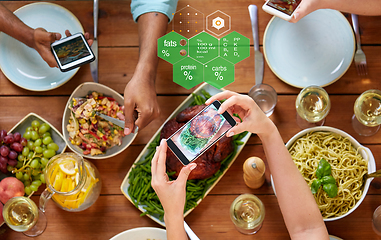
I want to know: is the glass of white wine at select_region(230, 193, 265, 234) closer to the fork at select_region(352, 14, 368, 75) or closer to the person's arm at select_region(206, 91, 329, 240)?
the person's arm at select_region(206, 91, 329, 240)

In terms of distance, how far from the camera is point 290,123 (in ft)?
4.47

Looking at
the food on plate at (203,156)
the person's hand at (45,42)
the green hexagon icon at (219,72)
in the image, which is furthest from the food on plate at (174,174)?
the person's hand at (45,42)

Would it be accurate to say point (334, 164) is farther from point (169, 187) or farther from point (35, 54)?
point (35, 54)

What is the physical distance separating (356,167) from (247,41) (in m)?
0.71

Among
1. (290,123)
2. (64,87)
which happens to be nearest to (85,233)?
Answer: (64,87)

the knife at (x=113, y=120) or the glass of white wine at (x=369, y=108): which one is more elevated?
the glass of white wine at (x=369, y=108)

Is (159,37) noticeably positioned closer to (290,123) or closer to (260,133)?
(260,133)

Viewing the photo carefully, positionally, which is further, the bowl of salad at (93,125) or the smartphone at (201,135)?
the bowl of salad at (93,125)

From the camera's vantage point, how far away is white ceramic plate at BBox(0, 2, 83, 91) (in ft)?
4.51

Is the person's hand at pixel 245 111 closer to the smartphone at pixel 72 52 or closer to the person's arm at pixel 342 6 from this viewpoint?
the person's arm at pixel 342 6

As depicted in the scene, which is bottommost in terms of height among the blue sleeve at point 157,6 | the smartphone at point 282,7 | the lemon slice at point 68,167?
the lemon slice at point 68,167

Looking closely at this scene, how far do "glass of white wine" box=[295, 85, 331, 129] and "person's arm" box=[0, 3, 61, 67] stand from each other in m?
1.07

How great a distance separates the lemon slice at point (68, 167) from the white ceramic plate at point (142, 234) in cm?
32

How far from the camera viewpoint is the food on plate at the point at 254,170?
120 cm
